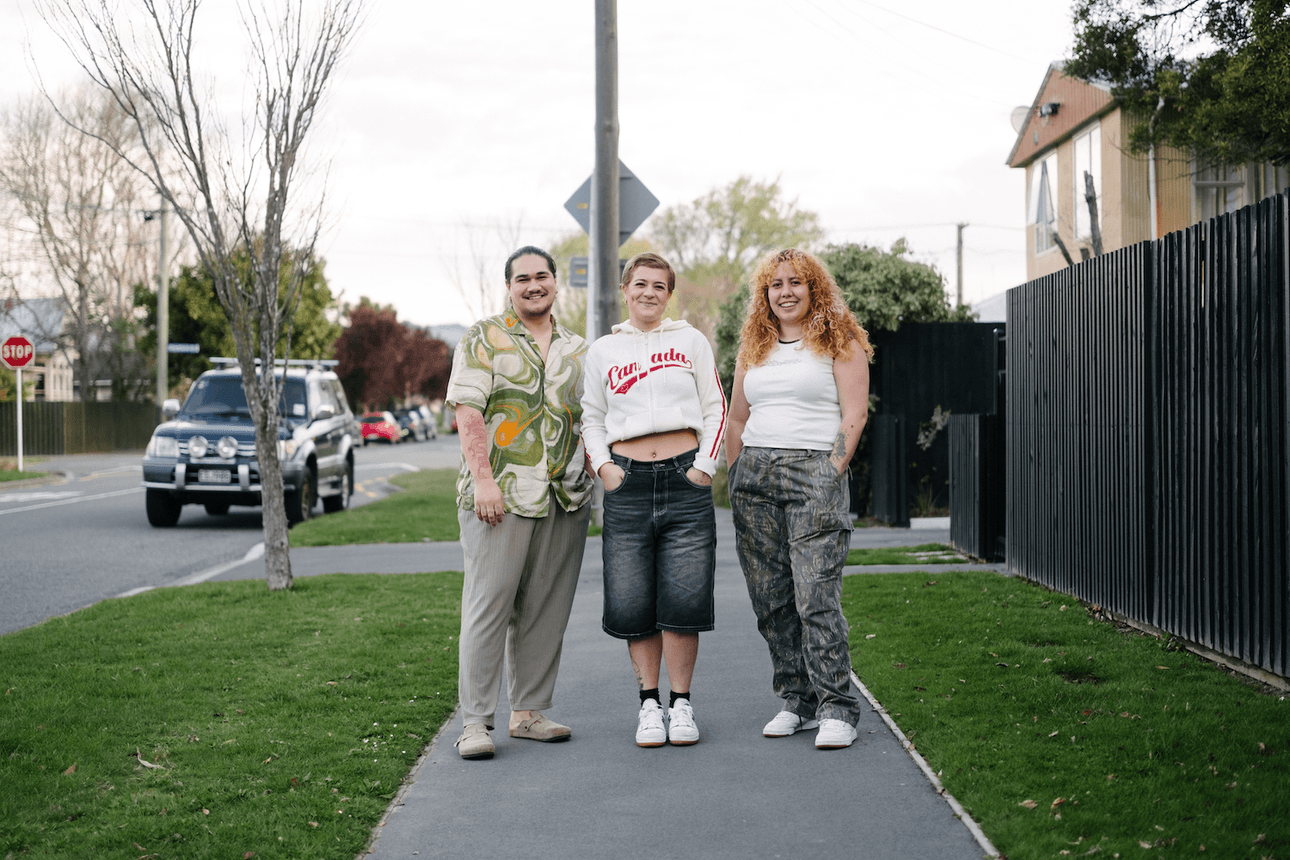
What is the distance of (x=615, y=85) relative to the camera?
12094 millimetres

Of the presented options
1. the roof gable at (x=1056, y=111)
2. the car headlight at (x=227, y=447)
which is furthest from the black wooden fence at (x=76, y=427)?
the roof gable at (x=1056, y=111)

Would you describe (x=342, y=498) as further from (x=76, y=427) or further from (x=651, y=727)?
(x=76, y=427)

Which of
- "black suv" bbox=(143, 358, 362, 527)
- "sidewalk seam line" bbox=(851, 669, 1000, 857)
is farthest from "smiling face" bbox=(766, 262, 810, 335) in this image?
"black suv" bbox=(143, 358, 362, 527)

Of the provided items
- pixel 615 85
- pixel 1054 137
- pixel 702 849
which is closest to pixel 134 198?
pixel 1054 137

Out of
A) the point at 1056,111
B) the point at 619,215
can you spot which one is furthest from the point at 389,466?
the point at 619,215

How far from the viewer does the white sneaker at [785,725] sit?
4.80 metres

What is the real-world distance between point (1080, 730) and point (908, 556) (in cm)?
549

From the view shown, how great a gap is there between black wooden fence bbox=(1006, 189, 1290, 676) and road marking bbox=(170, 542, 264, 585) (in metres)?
6.62

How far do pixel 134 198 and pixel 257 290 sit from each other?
36087mm

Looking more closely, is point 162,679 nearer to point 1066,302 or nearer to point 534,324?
point 534,324

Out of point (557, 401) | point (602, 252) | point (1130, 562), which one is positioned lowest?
point (1130, 562)

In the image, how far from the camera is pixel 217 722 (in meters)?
5.04

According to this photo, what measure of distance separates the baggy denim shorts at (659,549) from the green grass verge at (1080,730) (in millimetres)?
1045

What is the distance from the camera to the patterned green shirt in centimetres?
469
